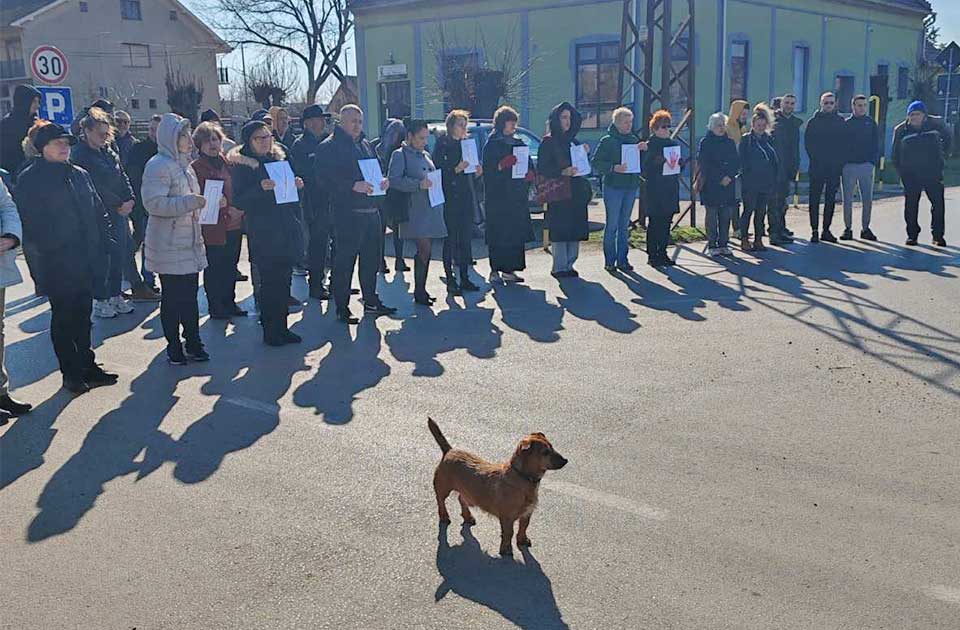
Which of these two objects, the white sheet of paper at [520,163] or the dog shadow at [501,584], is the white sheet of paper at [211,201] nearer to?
the white sheet of paper at [520,163]

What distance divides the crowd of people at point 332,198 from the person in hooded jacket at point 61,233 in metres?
0.01

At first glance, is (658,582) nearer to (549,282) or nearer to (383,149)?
(549,282)

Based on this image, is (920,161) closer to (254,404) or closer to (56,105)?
(254,404)

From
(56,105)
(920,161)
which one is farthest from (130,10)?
(920,161)

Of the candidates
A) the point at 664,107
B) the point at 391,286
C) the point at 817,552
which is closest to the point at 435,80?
the point at 664,107

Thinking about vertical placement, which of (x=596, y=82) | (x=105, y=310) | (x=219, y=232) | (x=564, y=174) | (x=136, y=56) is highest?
(x=136, y=56)

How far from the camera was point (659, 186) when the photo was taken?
38.4ft

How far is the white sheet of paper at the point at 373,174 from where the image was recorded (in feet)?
29.6

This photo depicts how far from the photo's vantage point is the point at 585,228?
36.5 ft

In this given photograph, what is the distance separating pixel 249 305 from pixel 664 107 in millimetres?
7368

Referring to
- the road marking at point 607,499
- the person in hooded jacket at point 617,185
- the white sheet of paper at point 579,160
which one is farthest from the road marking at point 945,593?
the person in hooded jacket at point 617,185

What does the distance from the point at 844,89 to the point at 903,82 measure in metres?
5.78

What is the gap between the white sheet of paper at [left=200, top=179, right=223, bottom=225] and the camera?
8.48 metres

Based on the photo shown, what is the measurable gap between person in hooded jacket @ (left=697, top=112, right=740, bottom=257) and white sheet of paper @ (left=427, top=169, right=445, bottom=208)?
3937 millimetres
